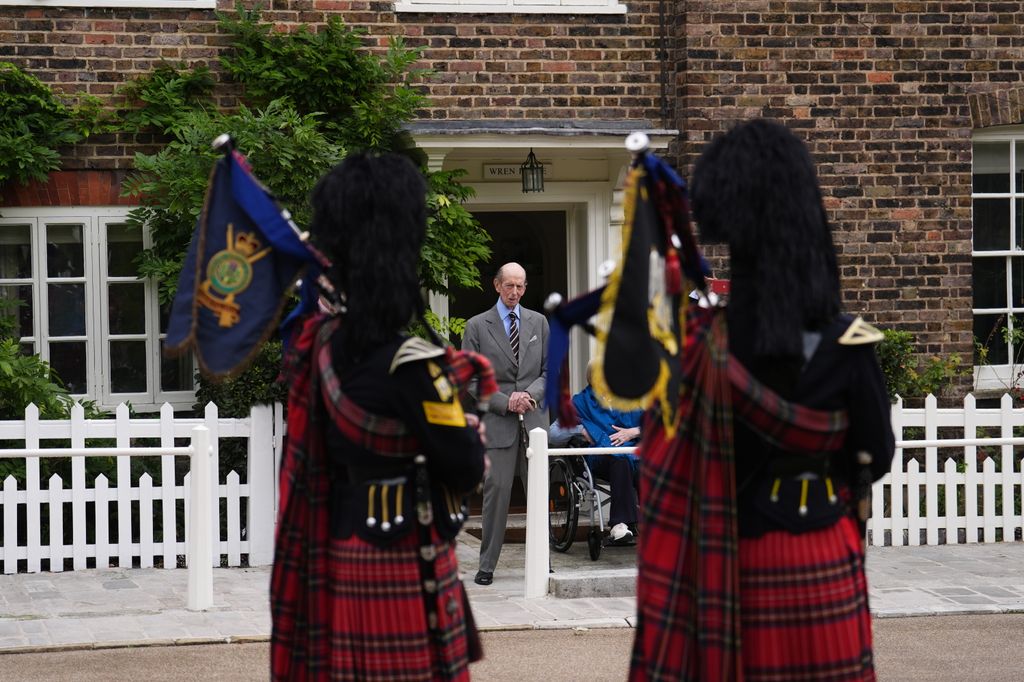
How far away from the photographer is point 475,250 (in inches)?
421

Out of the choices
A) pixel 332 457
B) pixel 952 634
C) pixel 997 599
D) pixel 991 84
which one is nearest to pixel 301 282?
pixel 332 457

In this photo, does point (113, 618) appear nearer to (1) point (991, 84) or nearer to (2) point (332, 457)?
(2) point (332, 457)

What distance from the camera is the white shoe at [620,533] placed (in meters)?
9.45

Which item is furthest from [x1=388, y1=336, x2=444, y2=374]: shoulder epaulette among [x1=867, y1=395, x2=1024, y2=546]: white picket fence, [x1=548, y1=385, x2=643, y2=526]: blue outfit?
[x1=867, y1=395, x2=1024, y2=546]: white picket fence

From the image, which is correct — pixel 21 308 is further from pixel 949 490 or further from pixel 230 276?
pixel 230 276

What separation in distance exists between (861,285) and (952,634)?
4636 mm

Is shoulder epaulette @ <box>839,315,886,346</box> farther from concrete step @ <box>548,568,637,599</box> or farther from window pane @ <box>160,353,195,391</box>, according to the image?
window pane @ <box>160,353,195,391</box>

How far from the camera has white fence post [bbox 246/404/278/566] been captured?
375 inches

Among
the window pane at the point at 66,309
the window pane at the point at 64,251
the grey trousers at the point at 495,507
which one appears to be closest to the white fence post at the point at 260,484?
the grey trousers at the point at 495,507

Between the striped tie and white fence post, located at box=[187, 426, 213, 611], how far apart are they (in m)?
2.11

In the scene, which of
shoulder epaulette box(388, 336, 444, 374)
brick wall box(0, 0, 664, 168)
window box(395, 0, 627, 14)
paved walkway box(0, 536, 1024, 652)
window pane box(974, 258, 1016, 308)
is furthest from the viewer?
window pane box(974, 258, 1016, 308)

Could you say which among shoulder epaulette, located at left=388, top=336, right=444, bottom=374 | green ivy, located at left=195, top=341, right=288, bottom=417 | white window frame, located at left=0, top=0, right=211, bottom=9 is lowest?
green ivy, located at left=195, top=341, right=288, bottom=417

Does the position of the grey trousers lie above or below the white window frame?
below

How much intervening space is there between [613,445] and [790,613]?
5637 millimetres
